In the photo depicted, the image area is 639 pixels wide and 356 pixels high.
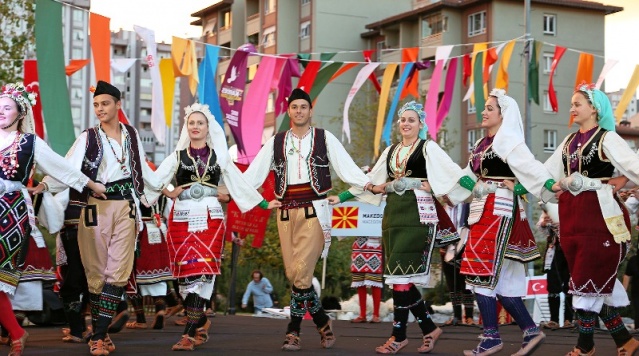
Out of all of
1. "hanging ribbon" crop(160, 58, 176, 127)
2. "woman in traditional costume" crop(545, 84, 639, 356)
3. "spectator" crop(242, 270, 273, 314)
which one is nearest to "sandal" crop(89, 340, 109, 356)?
"woman in traditional costume" crop(545, 84, 639, 356)

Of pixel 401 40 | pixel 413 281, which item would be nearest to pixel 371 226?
pixel 413 281

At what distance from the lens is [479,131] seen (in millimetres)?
47062

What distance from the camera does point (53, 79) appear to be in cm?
1362

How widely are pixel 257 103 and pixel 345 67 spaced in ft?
5.66

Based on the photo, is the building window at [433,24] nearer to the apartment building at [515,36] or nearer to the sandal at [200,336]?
the apartment building at [515,36]

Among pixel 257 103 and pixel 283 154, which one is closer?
pixel 283 154

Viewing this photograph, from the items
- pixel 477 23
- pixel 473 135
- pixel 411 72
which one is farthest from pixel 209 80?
pixel 477 23

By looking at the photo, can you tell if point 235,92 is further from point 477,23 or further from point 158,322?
point 477,23

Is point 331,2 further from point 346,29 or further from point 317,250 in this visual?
point 317,250

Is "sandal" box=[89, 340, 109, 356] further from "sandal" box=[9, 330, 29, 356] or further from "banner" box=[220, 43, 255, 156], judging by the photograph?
"banner" box=[220, 43, 255, 156]

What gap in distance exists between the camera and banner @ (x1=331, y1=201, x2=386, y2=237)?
1377 cm

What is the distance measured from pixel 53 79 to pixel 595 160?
7.92m

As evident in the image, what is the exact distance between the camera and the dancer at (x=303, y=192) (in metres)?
8.71

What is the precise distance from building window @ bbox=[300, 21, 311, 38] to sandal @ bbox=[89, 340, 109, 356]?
156ft
